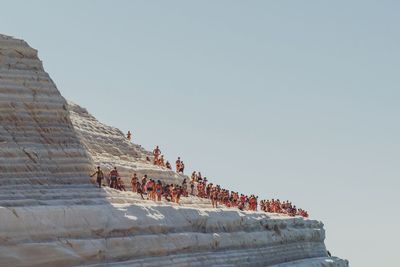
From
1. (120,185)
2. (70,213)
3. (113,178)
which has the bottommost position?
(70,213)

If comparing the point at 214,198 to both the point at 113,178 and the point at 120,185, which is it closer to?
the point at 120,185

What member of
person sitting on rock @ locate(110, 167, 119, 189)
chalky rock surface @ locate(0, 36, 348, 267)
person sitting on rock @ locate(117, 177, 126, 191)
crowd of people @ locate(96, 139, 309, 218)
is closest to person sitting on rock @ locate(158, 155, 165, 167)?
crowd of people @ locate(96, 139, 309, 218)

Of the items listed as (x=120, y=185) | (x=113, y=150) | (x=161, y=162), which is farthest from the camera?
(x=161, y=162)

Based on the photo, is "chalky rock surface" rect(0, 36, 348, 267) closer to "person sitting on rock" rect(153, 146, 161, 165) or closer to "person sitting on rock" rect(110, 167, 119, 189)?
"person sitting on rock" rect(110, 167, 119, 189)

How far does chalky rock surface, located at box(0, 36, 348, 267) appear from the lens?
898 inches

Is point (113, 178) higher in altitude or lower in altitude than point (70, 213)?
higher

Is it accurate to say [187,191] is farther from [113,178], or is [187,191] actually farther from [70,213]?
[70,213]

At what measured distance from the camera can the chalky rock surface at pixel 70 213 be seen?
22.8m

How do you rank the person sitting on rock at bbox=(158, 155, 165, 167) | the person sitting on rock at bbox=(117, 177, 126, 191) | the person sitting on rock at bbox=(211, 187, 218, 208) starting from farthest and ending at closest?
the person sitting on rock at bbox=(158, 155, 165, 167)
the person sitting on rock at bbox=(211, 187, 218, 208)
the person sitting on rock at bbox=(117, 177, 126, 191)

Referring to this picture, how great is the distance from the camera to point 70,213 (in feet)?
78.4

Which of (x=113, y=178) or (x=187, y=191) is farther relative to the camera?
(x=187, y=191)

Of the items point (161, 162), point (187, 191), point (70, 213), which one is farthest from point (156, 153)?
point (70, 213)

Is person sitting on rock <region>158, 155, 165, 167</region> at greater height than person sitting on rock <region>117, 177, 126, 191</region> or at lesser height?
greater

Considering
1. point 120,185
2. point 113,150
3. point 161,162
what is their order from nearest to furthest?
point 120,185, point 113,150, point 161,162
